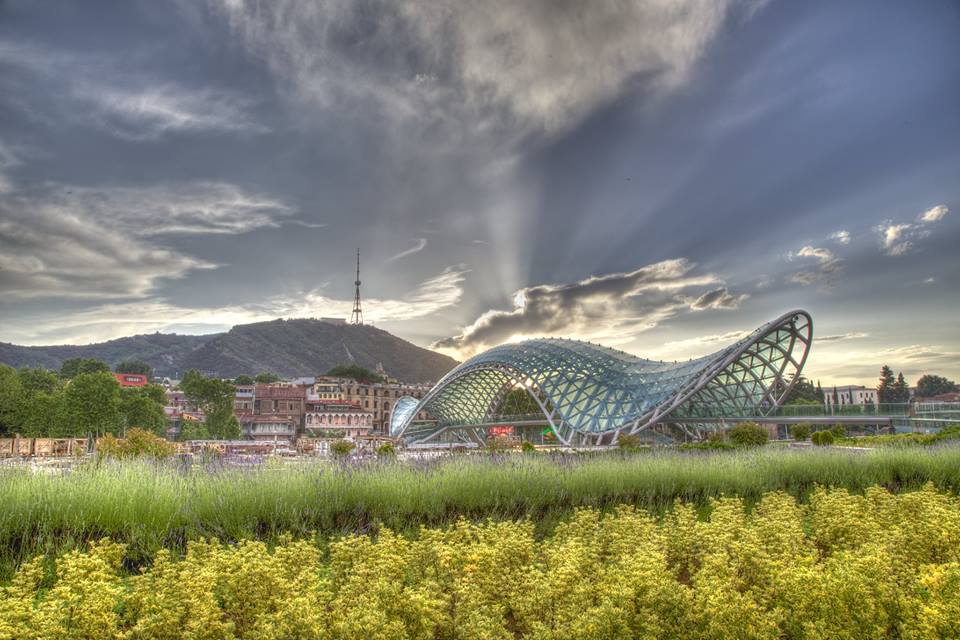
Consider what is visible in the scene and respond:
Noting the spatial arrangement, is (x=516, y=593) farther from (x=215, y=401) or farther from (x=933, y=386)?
(x=933, y=386)

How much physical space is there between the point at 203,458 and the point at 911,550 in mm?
13474

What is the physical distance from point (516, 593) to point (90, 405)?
67523 mm

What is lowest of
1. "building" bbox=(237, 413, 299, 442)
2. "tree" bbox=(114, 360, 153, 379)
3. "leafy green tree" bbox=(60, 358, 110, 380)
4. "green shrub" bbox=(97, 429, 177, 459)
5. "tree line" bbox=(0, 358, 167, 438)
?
"building" bbox=(237, 413, 299, 442)

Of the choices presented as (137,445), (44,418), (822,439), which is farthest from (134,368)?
(822,439)

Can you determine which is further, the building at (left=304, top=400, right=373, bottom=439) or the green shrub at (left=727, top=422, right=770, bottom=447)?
the building at (left=304, top=400, right=373, bottom=439)

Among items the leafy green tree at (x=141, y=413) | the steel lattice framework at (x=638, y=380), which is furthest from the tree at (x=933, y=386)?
the leafy green tree at (x=141, y=413)

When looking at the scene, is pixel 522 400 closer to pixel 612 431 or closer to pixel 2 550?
pixel 612 431

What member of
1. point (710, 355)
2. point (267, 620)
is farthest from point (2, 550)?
point (710, 355)

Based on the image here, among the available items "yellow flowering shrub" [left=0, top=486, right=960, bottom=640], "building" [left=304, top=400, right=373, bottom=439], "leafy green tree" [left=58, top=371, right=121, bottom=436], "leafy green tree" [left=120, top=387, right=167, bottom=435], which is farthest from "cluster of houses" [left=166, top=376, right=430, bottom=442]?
"yellow flowering shrub" [left=0, top=486, right=960, bottom=640]

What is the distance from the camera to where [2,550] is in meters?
8.21

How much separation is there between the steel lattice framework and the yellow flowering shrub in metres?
38.6

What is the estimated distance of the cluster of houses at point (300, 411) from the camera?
10381 cm

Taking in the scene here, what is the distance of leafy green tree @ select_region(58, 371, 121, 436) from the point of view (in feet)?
196

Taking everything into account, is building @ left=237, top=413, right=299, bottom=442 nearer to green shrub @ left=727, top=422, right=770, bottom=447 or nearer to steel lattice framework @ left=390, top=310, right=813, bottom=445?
steel lattice framework @ left=390, top=310, right=813, bottom=445
